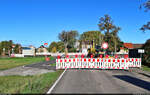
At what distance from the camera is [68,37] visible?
89875 millimetres

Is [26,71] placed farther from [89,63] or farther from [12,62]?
[12,62]

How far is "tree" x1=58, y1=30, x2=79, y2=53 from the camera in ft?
293

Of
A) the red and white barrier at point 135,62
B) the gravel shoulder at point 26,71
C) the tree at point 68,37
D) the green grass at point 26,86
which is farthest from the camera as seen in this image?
the tree at point 68,37

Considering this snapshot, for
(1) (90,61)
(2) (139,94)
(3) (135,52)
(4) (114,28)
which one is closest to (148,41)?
(3) (135,52)

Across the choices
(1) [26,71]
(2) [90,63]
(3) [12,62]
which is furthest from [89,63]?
(3) [12,62]

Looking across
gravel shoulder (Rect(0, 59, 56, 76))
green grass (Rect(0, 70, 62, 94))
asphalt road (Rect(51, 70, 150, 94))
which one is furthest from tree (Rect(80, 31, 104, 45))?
green grass (Rect(0, 70, 62, 94))

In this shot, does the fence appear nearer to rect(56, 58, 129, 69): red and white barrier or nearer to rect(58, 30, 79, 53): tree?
rect(56, 58, 129, 69): red and white barrier

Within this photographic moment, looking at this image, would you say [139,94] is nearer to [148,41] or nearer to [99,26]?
[148,41]

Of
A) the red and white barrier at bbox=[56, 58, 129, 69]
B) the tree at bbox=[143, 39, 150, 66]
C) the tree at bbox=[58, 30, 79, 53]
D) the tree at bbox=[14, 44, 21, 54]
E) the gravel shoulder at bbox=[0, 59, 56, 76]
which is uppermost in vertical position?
the tree at bbox=[58, 30, 79, 53]

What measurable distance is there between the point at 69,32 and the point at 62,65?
74944 millimetres

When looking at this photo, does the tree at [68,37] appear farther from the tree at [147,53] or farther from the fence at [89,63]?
the fence at [89,63]

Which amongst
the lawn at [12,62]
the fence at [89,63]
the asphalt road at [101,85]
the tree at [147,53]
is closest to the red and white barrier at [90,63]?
the fence at [89,63]

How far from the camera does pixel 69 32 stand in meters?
90.6

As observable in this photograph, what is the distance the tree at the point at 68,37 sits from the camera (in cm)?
8918
